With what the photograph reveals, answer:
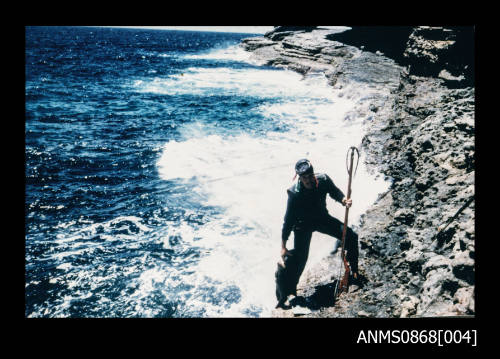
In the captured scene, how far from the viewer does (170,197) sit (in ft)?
27.3

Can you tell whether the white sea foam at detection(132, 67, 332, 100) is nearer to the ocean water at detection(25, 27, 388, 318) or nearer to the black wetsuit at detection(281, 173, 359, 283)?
the ocean water at detection(25, 27, 388, 318)

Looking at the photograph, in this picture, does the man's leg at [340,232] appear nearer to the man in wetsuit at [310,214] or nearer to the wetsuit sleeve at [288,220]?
the man in wetsuit at [310,214]

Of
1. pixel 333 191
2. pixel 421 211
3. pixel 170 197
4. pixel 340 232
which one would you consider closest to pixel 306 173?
pixel 333 191

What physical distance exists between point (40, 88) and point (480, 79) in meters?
26.8

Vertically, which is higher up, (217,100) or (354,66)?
(354,66)

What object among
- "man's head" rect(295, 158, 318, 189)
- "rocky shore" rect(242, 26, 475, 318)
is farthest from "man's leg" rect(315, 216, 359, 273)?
"man's head" rect(295, 158, 318, 189)

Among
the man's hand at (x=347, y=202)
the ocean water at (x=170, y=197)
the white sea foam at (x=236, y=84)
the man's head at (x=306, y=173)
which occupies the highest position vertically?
the white sea foam at (x=236, y=84)

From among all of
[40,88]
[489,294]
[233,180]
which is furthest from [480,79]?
[40,88]

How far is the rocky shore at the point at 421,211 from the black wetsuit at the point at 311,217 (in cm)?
57

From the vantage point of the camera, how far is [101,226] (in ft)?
23.6

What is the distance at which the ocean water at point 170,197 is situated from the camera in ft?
17.2

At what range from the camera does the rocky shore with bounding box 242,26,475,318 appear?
11.7ft

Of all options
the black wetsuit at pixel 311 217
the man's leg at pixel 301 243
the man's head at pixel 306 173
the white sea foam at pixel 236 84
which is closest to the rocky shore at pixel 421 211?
the black wetsuit at pixel 311 217
